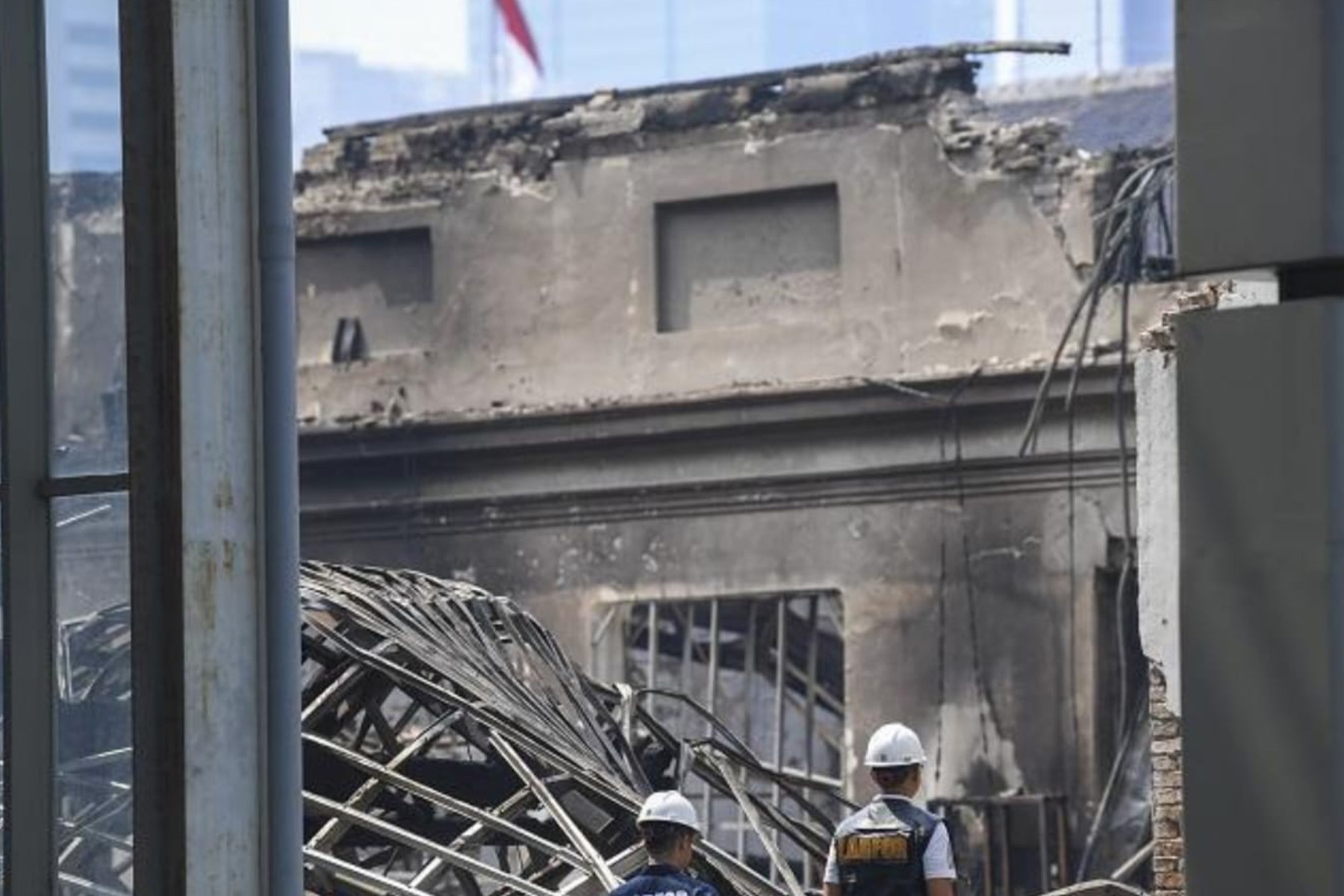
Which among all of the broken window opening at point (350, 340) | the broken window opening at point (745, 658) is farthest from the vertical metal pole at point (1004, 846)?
the broken window opening at point (350, 340)

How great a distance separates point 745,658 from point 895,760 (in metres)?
17.3

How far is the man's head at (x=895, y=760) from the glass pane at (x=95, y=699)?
2.39 metres

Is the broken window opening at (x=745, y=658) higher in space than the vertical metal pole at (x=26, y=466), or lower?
lower

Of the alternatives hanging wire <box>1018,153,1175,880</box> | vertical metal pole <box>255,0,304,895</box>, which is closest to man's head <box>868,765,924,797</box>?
vertical metal pole <box>255,0,304,895</box>

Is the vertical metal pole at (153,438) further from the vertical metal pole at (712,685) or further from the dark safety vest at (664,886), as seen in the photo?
the vertical metal pole at (712,685)

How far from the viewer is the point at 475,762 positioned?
16.2 m

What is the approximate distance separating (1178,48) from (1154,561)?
6.32m

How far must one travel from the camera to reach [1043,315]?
2705cm

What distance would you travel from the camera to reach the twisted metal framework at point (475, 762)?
47.5 ft

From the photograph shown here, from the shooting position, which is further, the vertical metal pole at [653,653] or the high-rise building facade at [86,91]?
the vertical metal pole at [653,653]

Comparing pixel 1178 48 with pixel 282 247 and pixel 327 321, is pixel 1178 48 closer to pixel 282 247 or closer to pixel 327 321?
pixel 282 247

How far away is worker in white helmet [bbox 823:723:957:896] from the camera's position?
1013cm

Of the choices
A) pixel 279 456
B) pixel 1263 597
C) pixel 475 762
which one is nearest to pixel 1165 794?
pixel 475 762

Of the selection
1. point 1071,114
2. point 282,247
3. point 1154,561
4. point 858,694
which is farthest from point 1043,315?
point 282,247
